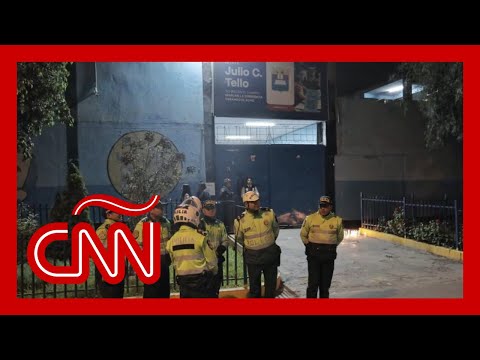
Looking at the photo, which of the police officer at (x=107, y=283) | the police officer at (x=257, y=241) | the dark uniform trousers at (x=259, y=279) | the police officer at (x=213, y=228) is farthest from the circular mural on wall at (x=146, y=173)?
the dark uniform trousers at (x=259, y=279)

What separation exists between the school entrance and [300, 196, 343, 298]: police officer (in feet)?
25.9

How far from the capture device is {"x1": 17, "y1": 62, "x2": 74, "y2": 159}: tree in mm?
7410

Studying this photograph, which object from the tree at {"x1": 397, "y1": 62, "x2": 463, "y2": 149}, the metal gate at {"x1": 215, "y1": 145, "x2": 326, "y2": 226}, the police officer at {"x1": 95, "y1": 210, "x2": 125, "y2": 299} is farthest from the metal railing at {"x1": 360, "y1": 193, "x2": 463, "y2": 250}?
the police officer at {"x1": 95, "y1": 210, "x2": 125, "y2": 299}

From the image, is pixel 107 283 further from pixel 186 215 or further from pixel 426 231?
pixel 426 231

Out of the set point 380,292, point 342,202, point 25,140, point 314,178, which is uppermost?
point 25,140

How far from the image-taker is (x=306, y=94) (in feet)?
45.1

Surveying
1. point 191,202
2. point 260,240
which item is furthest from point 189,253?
point 260,240

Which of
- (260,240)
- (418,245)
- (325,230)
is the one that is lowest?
(418,245)

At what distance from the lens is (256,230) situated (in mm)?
5293

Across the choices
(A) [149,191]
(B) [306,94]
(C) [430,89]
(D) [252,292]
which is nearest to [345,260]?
(D) [252,292]

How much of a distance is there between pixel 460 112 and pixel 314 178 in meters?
5.55

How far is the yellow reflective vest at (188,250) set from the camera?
419cm

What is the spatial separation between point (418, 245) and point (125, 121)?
9.28 meters
